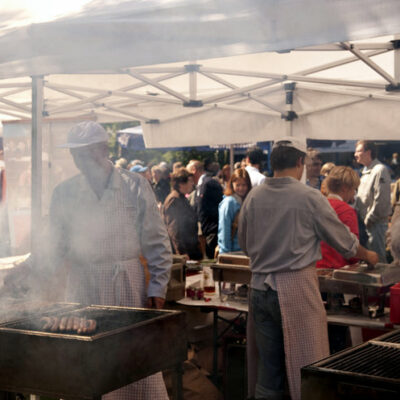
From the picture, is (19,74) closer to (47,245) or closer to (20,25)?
(20,25)

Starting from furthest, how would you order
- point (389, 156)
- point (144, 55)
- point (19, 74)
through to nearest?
point (389, 156)
point (19, 74)
point (144, 55)

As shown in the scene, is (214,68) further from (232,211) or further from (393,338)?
(393,338)

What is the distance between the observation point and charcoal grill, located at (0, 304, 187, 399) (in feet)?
7.48

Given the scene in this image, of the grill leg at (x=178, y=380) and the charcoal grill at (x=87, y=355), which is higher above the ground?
the charcoal grill at (x=87, y=355)

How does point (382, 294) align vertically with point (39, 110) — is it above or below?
below

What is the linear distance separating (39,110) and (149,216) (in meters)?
1.72

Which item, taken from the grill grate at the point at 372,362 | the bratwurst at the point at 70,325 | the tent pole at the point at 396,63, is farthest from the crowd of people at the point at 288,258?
the tent pole at the point at 396,63

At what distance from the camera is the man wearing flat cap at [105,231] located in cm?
307

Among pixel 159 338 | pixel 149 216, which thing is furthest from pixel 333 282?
pixel 159 338

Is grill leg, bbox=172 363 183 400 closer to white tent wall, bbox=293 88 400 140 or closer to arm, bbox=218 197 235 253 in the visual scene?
arm, bbox=218 197 235 253

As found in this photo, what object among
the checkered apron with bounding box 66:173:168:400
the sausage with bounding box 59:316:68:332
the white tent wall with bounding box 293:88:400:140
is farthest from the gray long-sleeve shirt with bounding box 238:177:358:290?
the white tent wall with bounding box 293:88:400:140

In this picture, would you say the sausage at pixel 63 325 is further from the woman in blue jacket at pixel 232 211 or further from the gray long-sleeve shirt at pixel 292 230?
the woman in blue jacket at pixel 232 211

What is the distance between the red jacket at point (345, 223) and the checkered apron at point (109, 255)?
4.37ft

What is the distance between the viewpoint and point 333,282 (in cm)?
371
